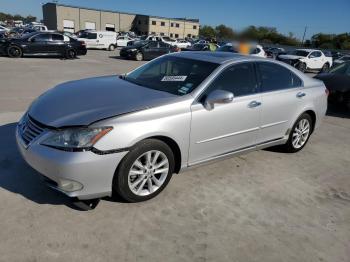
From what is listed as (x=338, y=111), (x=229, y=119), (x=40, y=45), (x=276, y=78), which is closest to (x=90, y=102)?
(x=229, y=119)

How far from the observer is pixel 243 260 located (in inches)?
109

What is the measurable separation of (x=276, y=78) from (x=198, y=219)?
97.3 inches

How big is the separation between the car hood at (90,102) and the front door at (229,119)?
44 cm

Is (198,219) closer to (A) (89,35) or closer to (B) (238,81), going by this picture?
(B) (238,81)

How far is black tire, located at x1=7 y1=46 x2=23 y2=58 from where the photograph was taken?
1687 centimetres

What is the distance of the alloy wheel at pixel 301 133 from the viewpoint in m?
5.13

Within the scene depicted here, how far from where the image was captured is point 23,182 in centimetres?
369

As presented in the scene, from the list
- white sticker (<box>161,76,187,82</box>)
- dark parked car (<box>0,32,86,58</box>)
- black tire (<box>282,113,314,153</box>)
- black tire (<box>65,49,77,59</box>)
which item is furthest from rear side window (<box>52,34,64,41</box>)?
black tire (<box>282,113,314,153</box>)

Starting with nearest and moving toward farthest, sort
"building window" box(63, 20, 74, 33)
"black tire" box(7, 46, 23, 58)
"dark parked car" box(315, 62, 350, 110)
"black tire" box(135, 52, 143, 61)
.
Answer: "dark parked car" box(315, 62, 350, 110), "black tire" box(7, 46, 23, 58), "black tire" box(135, 52, 143, 61), "building window" box(63, 20, 74, 33)

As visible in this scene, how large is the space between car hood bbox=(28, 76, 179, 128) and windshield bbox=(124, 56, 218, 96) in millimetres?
180

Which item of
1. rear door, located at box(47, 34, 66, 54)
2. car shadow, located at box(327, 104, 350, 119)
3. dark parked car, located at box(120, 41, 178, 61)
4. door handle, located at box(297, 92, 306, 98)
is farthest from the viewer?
dark parked car, located at box(120, 41, 178, 61)

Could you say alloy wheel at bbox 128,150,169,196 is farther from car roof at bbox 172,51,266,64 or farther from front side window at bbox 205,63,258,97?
car roof at bbox 172,51,266,64

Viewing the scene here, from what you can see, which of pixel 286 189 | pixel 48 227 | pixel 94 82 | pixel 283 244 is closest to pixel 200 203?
pixel 283 244

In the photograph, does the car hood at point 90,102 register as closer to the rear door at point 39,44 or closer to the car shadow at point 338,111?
the car shadow at point 338,111
